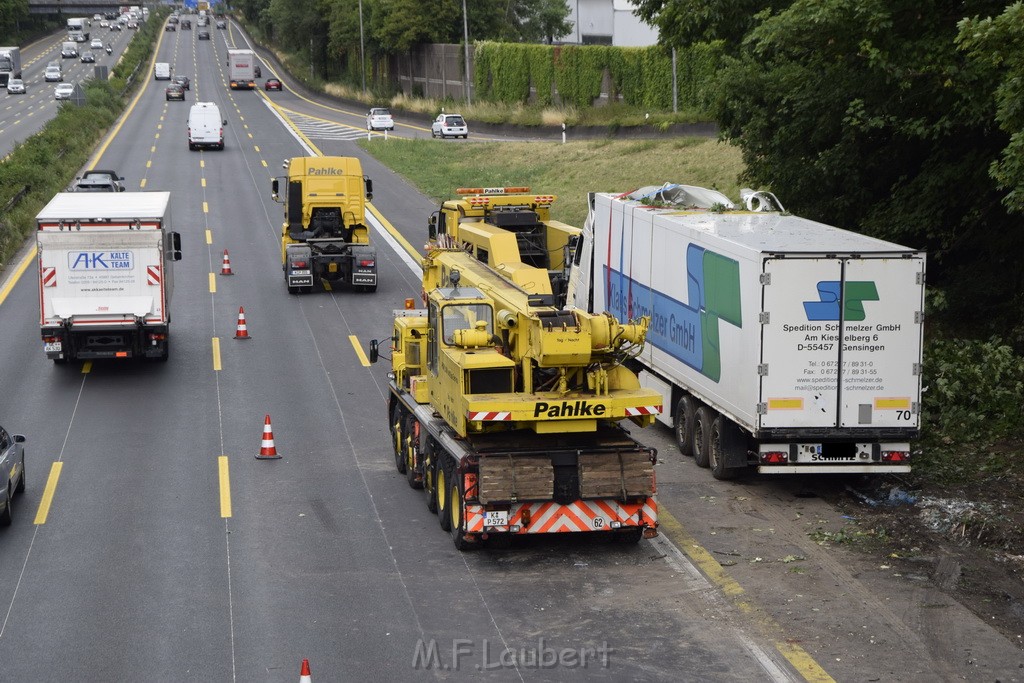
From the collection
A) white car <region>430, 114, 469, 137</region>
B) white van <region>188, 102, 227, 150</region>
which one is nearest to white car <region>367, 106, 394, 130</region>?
white car <region>430, 114, 469, 137</region>

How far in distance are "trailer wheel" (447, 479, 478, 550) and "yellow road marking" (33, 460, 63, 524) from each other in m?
5.36

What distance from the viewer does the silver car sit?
15.5 m

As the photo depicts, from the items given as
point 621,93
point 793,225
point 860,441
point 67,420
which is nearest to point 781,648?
point 860,441

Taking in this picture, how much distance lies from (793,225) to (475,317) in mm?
5574

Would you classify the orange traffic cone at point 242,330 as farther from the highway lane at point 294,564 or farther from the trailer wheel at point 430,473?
the trailer wheel at point 430,473

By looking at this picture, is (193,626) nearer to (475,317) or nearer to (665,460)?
(475,317)

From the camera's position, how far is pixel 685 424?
1884 cm

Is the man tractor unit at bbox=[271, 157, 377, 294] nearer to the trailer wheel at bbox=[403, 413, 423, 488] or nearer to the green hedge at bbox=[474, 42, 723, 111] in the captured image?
the trailer wheel at bbox=[403, 413, 423, 488]

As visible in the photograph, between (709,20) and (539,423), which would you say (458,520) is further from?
(709,20)

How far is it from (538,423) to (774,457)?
357cm

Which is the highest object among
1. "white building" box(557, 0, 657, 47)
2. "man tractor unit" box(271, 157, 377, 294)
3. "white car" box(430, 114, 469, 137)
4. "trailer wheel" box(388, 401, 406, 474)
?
"white building" box(557, 0, 657, 47)

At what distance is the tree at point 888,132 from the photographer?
1988cm

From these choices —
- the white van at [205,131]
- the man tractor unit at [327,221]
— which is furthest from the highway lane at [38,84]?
the man tractor unit at [327,221]

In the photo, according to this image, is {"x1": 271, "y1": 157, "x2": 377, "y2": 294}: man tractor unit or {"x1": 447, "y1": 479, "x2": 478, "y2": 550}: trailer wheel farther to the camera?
{"x1": 271, "y1": 157, "x2": 377, "y2": 294}: man tractor unit
